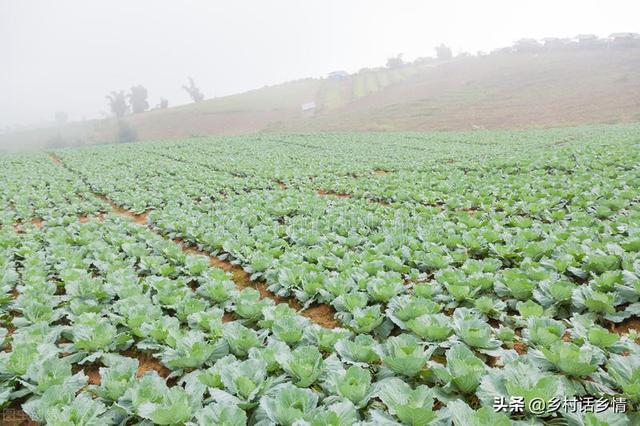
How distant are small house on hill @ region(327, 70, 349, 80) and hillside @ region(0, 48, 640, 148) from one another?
6.44 meters

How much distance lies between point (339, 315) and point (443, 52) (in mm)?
120493

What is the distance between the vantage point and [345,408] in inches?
112

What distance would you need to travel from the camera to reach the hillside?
149 feet

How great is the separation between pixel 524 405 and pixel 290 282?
362 cm

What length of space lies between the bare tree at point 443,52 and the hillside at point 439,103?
21.8m

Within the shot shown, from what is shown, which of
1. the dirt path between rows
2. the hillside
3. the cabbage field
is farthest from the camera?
the hillside

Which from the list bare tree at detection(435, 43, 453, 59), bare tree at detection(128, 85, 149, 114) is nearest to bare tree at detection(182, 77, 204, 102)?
bare tree at detection(128, 85, 149, 114)

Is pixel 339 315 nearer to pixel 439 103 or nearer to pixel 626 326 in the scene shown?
pixel 626 326

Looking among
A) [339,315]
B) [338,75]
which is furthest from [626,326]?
[338,75]

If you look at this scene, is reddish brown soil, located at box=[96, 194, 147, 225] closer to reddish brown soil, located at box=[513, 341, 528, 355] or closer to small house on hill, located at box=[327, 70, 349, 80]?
reddish brown soil, located at box=[513, 341, 528, 355]

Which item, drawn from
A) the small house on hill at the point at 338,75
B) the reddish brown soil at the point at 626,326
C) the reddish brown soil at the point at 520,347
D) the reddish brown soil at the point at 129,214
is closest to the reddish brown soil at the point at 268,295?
the reddish brown soil at the point at 520,347

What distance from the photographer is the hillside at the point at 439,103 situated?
149 ft

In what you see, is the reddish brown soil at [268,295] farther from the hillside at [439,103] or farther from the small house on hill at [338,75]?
the small house on hill at [338,75]

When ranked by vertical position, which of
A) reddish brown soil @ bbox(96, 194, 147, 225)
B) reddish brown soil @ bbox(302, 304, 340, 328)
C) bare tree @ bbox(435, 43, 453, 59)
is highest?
bare tree @ bbox(435, 43, 453, 59)
